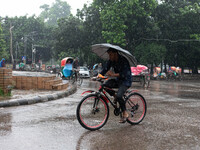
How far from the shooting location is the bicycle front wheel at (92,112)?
4867mm

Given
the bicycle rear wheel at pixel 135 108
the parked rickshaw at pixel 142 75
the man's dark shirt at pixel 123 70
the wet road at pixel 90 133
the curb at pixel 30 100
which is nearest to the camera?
the wet road at pixel 90 133

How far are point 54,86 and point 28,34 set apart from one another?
177 ft

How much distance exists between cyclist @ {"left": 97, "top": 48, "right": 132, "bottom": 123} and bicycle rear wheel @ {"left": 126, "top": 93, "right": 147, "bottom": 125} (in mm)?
266

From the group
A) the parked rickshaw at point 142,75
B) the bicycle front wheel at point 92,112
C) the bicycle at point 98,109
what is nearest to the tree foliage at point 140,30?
the parked rickshaw at point 142,75

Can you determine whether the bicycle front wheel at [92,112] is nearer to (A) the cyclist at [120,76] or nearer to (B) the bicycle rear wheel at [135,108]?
(A) the cyclist at [120,76]

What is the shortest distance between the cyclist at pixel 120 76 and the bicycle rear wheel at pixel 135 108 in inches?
10.5

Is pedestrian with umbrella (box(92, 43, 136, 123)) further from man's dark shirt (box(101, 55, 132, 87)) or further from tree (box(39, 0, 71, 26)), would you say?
tree (box(39, 0, 71, 26))

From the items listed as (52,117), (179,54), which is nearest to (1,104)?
(52,117)

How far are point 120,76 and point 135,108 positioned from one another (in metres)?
0.96

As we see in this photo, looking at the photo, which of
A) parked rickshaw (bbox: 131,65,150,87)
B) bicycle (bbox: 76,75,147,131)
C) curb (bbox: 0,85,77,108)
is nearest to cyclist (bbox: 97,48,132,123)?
bicycle (bbox: 76,75,147,131)

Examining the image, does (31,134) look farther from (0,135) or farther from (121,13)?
(121,13)

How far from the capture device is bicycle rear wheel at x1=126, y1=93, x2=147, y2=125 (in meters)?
5.53

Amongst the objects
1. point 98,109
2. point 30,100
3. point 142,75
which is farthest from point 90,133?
point 142,75

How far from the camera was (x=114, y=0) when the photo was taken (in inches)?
1276
